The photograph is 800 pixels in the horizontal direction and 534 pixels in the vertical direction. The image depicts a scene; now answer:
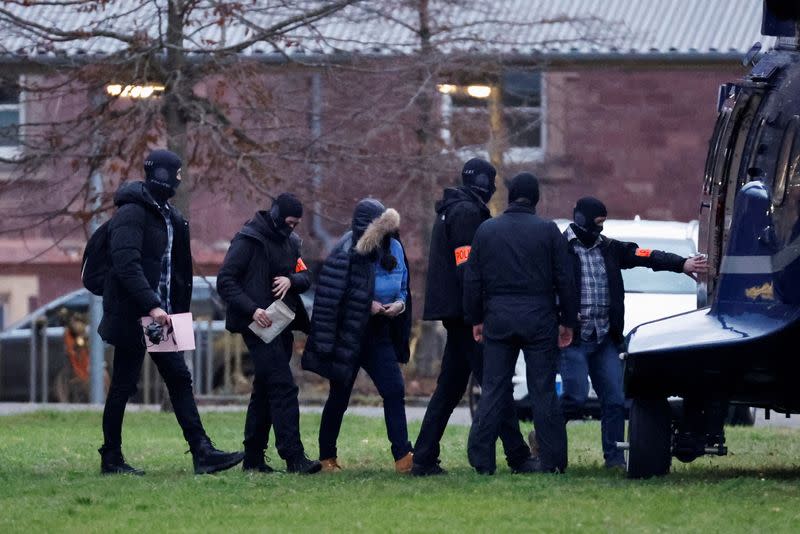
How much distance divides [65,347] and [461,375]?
10.9 meters

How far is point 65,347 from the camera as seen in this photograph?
21.4 m

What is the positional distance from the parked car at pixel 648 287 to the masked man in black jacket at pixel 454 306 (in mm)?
3759

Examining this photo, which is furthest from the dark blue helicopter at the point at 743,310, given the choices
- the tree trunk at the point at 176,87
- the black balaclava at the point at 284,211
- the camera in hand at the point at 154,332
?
the tree trunk at the point at 176,87

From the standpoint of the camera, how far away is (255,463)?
11586 mm

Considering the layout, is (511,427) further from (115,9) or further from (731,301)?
(115,9)

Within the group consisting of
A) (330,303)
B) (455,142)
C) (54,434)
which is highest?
(455,142)

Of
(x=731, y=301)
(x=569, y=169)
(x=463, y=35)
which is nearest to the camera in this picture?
(x=731, y=301)

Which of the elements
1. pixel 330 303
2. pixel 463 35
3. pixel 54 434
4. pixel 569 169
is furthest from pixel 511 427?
pixel 569 169

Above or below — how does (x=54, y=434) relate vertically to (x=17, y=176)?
below

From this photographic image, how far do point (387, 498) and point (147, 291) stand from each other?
1.97 metres

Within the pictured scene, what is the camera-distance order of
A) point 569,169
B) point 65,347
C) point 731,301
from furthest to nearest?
point 569,169 < point 65,347 < point 731,301

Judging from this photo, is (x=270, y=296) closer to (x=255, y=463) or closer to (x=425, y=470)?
(x=255, y=463)

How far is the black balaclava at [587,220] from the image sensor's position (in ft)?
38.6

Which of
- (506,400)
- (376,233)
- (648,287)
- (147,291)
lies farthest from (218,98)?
(506,400)
